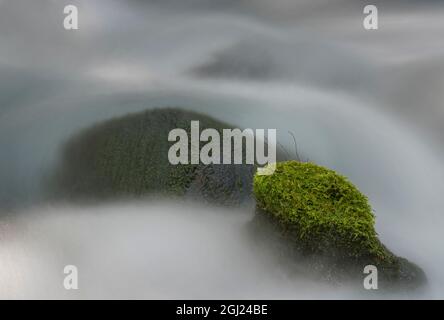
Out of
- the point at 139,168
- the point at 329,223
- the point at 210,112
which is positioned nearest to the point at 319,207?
the point at 329,223

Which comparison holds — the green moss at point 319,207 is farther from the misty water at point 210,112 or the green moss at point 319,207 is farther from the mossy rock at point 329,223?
the misty water at point 210,112

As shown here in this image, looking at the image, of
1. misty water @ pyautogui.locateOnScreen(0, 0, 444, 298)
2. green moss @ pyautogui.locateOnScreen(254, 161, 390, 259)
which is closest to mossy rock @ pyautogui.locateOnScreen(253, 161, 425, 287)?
green moss @ pyautogui.locateOnScreen(254, 161, 390, 259)

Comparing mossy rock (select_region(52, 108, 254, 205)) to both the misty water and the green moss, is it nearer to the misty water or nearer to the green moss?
the misty water

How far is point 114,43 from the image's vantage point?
8156mm

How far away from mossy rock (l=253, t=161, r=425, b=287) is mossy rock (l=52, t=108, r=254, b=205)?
0.82m

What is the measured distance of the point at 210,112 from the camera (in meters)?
6.84

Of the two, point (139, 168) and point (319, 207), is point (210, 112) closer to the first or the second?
point (139, 168)

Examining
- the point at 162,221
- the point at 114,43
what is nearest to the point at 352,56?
the point at 114,43

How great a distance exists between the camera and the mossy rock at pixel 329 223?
169 inches

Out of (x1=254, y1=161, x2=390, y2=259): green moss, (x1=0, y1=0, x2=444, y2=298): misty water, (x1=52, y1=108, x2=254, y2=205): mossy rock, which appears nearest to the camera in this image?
(x1=254, y1=161, x2=390, y2=259): green moss

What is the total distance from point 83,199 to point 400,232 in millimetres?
3602

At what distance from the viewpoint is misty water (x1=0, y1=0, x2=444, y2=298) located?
4.67 meters

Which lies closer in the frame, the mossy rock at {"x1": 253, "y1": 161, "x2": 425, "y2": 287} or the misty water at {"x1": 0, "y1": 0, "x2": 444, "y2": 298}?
the mossy rock at {"x1": 253, "y1": 161, "x2": 425, "y2": 287}

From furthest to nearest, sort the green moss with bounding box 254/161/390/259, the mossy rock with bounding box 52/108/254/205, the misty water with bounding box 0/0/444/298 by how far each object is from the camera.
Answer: the mossy rock with bounding box 52/108/254/205, the misty water with bounding box 0/0/444/298, the green moss with bounding box 254/161/390/259
